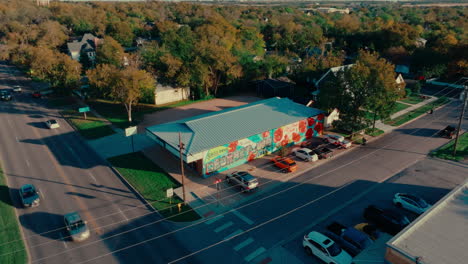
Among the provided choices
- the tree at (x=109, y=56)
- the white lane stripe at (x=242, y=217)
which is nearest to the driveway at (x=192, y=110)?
the tree at (x=109, y=56)

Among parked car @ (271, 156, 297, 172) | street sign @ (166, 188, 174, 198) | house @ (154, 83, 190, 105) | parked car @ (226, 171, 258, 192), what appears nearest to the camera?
street sign @ (166, 188, 174, 198)

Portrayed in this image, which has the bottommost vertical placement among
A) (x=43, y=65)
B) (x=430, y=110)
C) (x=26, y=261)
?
(x=26, y=261)

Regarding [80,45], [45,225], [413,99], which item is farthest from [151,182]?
[80,45]

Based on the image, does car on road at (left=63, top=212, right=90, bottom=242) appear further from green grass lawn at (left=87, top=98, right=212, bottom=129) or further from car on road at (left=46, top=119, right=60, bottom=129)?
car on road at (left=46, top=119, right=60, bottom=129)

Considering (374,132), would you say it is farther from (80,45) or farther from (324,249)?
(80,45)

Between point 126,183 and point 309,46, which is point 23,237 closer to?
point 126,183

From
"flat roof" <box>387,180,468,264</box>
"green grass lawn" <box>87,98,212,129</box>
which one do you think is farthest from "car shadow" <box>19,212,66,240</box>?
"flat roof" <box>387,180,468,264</box>

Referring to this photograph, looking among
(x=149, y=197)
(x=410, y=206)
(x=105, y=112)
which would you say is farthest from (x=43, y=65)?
(x=410, y=206)
